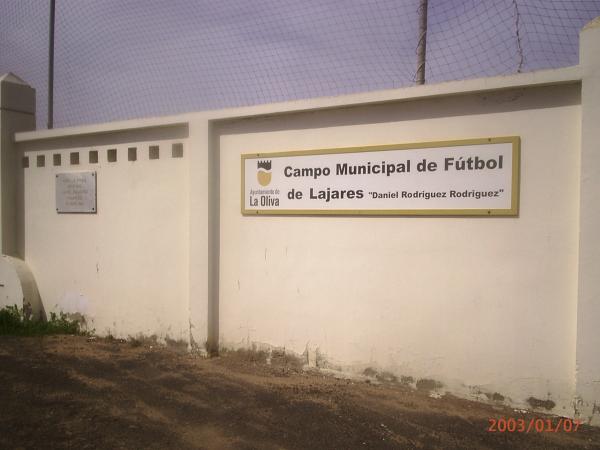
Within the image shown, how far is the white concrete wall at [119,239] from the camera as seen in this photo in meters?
5.38

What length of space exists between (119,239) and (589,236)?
503 centimetres

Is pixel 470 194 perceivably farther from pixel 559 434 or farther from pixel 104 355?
pixel 104 355

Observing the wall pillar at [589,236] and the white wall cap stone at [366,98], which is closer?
the wall pillar at [589,236]

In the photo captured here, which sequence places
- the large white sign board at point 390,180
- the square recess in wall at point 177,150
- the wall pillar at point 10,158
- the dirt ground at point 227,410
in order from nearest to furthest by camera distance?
1. the dirt ground at point 227,410
2. the large white sign board at point 390,180
3. the square recess in wall at point 177,150
4. the wall pillar at point 10,158

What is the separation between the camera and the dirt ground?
3291 mm

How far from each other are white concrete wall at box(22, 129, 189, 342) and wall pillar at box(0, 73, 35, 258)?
0.22 meters

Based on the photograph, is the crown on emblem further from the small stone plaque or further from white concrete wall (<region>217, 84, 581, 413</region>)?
the small stone plaque

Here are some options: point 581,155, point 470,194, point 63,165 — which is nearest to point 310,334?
point 470,194

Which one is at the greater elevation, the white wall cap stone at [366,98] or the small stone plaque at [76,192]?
the white wall cap stone at [366,98]
